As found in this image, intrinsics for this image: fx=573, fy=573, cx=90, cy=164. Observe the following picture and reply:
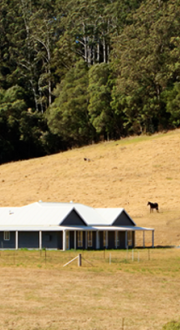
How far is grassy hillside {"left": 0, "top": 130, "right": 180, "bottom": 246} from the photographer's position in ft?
198

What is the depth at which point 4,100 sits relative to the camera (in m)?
106

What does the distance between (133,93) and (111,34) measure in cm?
2305

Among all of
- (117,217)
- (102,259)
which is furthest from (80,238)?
(102,259)

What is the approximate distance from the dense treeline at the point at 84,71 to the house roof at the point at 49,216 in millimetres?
40714

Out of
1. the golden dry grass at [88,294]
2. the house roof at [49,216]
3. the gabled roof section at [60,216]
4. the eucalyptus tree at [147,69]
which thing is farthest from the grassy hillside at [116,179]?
the golden dry grass at [88,294]

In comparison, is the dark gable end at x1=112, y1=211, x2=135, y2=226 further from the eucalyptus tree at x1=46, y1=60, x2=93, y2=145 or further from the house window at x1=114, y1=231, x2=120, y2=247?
the eucalyptus tree at x1=46, y1=60, x2=93, y2=145

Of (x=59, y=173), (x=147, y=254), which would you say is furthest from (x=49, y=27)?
(x=147, y=254)

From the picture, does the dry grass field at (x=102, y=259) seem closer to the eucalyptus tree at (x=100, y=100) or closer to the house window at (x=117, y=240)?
the house window at (x=117, y=240)

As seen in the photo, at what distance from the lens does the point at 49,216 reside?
1863 inches

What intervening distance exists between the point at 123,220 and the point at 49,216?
24.4ft

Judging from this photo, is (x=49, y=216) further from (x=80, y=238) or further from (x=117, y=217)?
(x=117, y=217)

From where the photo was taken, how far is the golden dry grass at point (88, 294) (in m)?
19.2

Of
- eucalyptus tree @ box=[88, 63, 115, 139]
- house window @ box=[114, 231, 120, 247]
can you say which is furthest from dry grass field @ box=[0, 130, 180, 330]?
eucalyptus tree @ box=[88, 63, 115, 139]

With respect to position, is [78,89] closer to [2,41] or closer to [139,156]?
[139,156]
